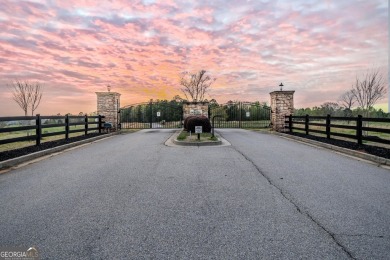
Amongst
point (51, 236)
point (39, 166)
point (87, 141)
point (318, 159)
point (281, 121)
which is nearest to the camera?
point (51, 236)

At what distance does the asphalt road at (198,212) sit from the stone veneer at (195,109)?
17.4 m

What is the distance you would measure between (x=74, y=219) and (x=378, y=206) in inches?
177

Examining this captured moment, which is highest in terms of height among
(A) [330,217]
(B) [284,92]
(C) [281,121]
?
(B) [284,92]

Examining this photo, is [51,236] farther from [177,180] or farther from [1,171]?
[1,171]

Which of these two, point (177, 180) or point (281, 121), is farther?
point (281, 121)

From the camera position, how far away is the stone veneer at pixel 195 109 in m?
24.2

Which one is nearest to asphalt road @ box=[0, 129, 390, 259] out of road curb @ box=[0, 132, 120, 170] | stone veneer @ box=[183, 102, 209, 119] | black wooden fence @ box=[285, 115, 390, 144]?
road curb @ box=[0, 132, 120, 170]

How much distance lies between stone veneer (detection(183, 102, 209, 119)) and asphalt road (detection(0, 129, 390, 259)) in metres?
17.4

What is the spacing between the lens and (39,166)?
735 centimetres

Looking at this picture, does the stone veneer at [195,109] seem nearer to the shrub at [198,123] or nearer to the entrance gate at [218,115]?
the entrance gate at [218,115]

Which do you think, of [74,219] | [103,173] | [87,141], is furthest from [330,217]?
[87,141]

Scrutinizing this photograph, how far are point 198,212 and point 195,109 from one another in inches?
817

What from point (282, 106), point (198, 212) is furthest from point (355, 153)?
point (282, 106)

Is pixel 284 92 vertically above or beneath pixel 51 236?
above
